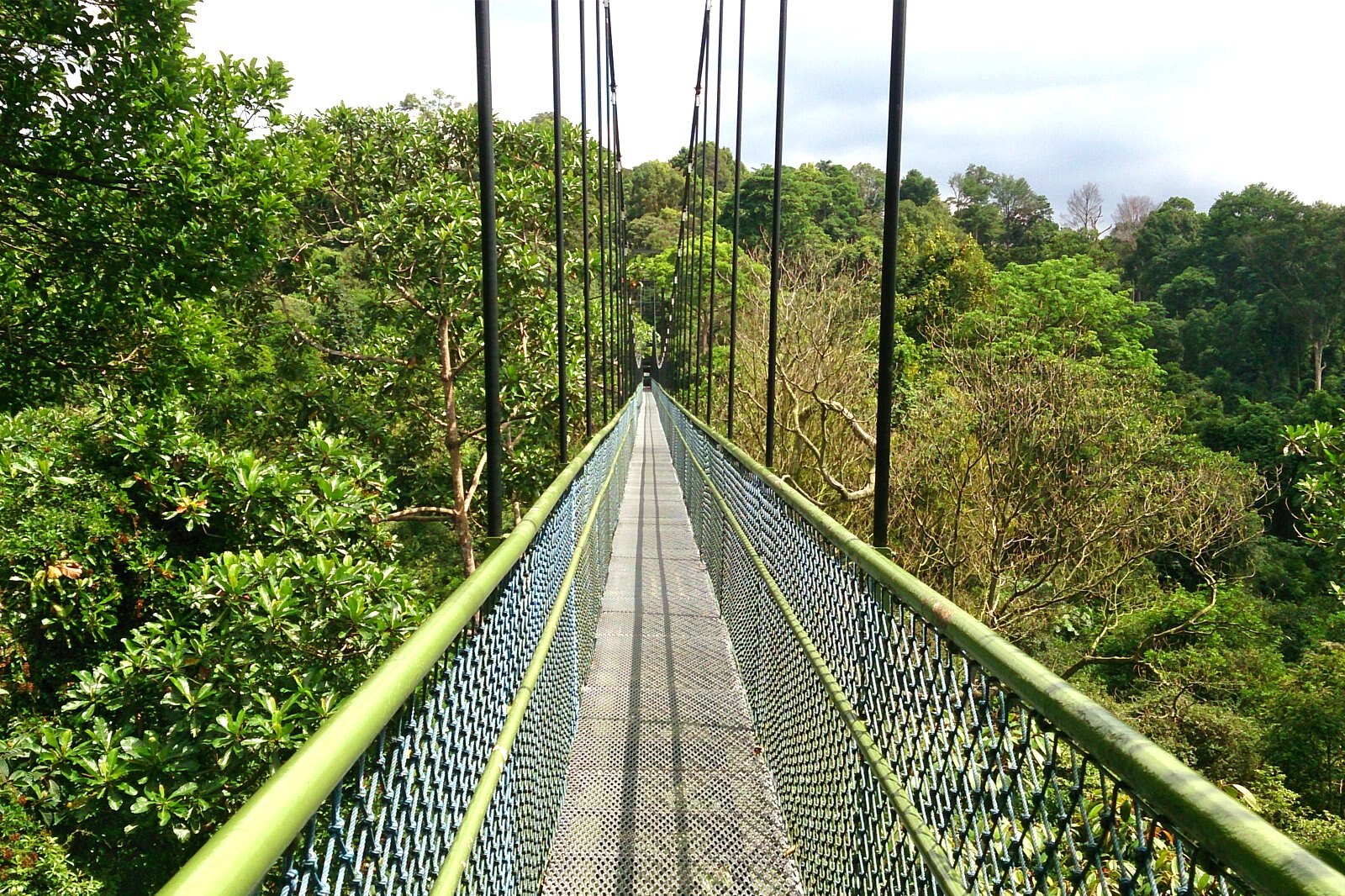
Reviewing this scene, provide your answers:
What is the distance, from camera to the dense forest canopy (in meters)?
4.67

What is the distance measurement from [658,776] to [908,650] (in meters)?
1.43

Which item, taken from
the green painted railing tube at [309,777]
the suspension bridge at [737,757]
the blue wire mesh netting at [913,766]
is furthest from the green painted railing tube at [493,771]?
the blue wire mesh netting at [913,766]

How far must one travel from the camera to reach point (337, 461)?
25.8 ft

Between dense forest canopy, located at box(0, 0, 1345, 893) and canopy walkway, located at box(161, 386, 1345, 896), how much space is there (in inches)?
62.1

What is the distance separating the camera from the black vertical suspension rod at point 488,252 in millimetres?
2871

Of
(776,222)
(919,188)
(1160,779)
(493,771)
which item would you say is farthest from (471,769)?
(919,188)

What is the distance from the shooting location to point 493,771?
158cm

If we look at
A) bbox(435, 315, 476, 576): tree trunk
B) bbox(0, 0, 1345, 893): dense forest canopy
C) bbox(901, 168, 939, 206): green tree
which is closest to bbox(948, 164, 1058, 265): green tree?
bbox(901, 168, 939, 206): green tree

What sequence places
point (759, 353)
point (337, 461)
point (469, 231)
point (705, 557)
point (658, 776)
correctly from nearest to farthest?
point (658, 776) < point (705, 557) < point (337, 461) < point (469, 231) < point (759, 353)

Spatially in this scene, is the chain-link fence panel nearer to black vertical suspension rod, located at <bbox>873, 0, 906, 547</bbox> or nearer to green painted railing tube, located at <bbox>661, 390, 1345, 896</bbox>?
green painted railing tube, located at <bbox>661, 390, 1345, 896</bbox>

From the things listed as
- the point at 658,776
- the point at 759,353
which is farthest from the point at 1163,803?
the point at 759,353

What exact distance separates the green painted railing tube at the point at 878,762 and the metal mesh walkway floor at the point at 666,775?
54 cm

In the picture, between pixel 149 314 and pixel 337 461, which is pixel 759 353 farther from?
pixel 149 314

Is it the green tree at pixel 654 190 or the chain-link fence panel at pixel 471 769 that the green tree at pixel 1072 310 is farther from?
the green tree at pixel 654 190
